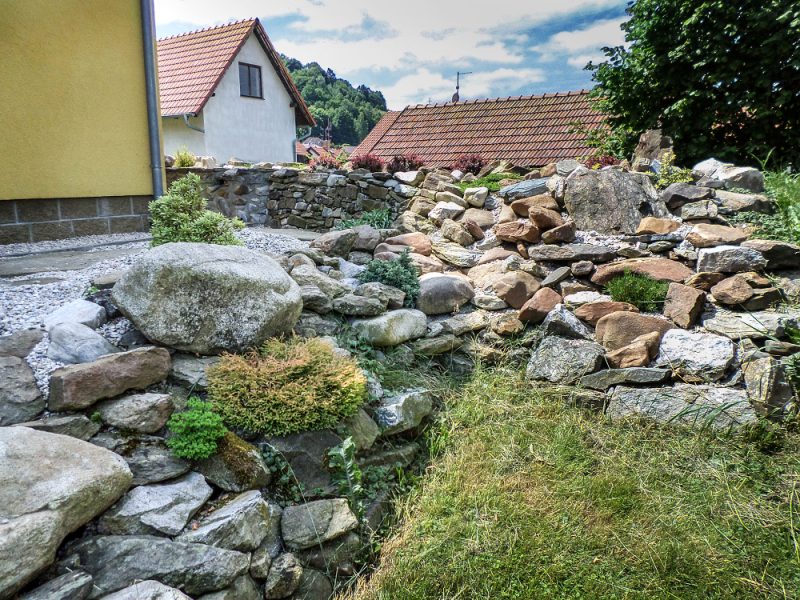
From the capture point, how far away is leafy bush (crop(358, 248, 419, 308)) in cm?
531

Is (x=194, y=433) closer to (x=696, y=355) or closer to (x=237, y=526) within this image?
(x=237, y=526)

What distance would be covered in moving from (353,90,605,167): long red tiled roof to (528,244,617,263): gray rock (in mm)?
6241

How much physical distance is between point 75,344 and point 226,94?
1572 cm

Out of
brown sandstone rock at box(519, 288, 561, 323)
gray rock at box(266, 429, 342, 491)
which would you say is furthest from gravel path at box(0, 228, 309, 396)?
brown sandstone rock at box(519, 288, 561, 323)

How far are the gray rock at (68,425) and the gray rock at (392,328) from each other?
89.2 inches

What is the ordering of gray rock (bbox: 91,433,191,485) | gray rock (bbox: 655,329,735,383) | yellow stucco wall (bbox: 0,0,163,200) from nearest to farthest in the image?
gray rock (bbox: 91,433,191,485), gray rock (bbox: 655,329,735,383), yellow stucco wall (bbox: 0,0,163,200)

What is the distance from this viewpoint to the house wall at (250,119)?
54.8ft

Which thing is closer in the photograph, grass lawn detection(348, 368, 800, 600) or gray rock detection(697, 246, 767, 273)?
grass lawn detection(348, 368, 800, 600)

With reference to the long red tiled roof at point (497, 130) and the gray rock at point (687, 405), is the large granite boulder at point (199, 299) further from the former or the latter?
the long red tiled roof at point (497, 130)

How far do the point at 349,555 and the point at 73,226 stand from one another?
553 centimetres

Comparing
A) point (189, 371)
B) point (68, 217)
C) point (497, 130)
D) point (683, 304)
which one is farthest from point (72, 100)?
point (497, 130)

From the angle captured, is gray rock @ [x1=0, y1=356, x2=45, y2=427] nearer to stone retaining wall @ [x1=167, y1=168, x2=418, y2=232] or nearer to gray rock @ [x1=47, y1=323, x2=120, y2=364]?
gray rock @ [x1=47, y1=323, x2=120, y2=364]

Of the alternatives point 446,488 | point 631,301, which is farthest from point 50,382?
point 631,301

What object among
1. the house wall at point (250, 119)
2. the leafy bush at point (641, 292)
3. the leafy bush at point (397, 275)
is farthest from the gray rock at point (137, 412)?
the house wall at point (250, 119)
